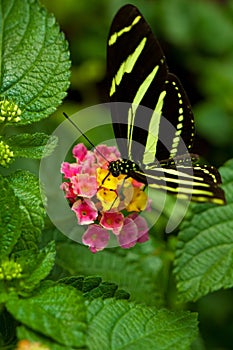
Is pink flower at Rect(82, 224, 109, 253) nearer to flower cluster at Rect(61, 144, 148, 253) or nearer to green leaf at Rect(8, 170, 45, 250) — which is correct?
flower cluster at Rect(61, 144, 148, 253)

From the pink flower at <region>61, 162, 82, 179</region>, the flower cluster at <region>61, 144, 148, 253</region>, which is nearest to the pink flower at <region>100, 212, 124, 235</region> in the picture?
the flower cluster at <region>61, 144, 148, 253</region>

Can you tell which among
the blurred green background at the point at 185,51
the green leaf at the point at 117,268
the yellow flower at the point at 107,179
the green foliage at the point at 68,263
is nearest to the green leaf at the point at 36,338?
the green foliage at the point at 68,263

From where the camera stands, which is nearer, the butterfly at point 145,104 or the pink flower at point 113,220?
the pink flower at point 113,220

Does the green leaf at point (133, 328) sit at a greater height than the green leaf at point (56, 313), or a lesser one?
lesser

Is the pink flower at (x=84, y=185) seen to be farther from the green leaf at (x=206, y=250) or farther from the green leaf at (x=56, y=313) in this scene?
the green leaf at (x=206, y=250)

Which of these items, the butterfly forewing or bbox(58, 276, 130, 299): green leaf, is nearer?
bbox(58, 276, 130, 299): green leaf

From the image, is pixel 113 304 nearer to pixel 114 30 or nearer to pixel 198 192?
pixel 198 192
